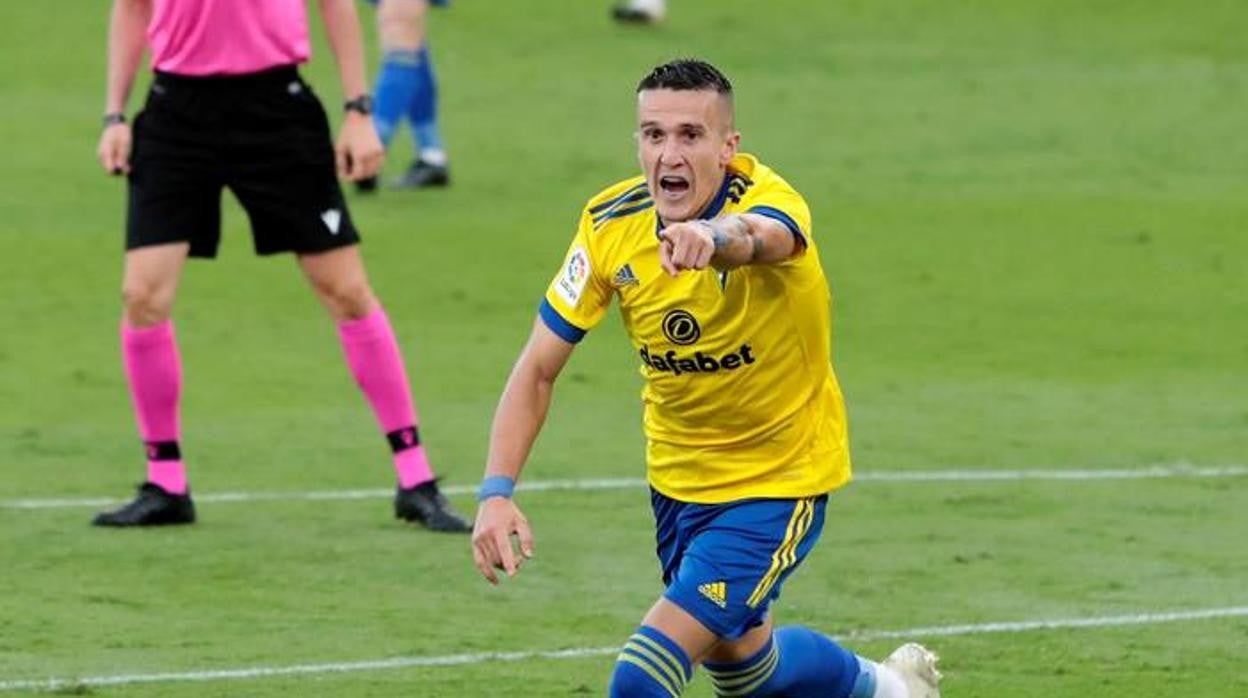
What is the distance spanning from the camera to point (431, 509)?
1058 centimetres

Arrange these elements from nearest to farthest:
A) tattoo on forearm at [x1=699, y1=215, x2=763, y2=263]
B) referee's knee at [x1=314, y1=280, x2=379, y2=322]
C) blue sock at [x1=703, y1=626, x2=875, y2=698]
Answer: tattoo on forearm at [x1=699, y1=215, x2=763, y2=263] → blue sock at [x1=703, y1=626, x2=875, y2=698] → referee's knee at [x1=314, y1=280, x2=379, y2=322]

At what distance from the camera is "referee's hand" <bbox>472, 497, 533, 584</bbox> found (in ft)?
22.0

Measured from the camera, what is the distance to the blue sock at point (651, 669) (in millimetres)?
6801

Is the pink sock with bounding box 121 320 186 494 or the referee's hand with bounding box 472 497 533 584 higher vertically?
the referee's hand with bounding box 472 497 533 584

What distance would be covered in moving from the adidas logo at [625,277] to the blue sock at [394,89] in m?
11.0

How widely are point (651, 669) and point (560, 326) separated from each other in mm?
885

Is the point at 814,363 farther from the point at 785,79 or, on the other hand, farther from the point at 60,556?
the point at 785,79

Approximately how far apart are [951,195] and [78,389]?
7.20 m

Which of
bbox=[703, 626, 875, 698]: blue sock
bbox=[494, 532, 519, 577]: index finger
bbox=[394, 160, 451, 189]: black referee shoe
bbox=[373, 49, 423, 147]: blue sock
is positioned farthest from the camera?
bbox=[394, 160, 451, 189]: black referee shoe

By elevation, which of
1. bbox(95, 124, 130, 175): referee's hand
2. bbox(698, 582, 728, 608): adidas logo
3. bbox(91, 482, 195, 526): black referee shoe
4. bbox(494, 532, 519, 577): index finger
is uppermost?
bbox(95, 124, 130, 175): referee's hand

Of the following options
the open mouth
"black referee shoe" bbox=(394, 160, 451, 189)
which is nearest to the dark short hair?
the open mouth

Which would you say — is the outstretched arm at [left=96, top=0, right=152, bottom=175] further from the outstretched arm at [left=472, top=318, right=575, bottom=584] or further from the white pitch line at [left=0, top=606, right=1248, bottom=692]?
the outstretched arm at [left=472, top=318, right=575, bottom=584]

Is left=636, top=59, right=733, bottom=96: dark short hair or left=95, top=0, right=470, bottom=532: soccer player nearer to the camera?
left=636, top=59, right=733, bottom=96: dark short hair

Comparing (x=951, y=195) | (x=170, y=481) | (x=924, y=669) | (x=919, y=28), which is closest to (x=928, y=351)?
(x=951, y=195)
